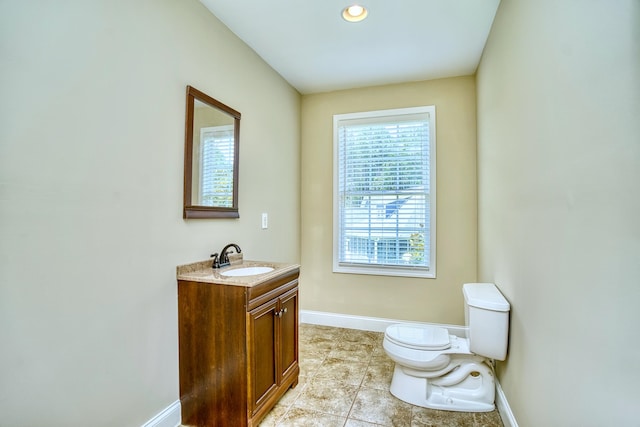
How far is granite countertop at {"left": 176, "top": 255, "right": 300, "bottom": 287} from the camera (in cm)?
163

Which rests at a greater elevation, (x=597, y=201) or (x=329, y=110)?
(x=329, y=110)

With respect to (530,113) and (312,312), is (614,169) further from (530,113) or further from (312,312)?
(312,312)

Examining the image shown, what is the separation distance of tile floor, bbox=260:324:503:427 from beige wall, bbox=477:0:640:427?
51 cm

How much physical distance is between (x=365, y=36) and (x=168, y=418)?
9.14 feet

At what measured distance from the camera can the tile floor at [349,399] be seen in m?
1.82

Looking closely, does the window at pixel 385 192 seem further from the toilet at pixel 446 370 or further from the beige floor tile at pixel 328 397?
the beige floor tile at pixel 328 397

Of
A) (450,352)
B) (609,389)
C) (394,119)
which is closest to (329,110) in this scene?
(394,119)

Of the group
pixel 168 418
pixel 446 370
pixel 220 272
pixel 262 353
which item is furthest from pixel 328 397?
pixel 220 272

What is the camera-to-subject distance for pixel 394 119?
317 centimetres

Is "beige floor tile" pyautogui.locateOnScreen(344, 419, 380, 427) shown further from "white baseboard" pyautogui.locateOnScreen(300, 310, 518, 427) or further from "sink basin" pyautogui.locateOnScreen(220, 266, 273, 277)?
"white baseboard" pyautogui.locateOnScreen(300, 310, 518, 427)

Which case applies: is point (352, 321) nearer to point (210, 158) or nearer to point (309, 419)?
point (309, 419)

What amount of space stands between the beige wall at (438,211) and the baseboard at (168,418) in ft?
6.07

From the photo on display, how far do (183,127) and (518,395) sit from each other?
233cm

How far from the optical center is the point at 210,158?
2.04 meters
